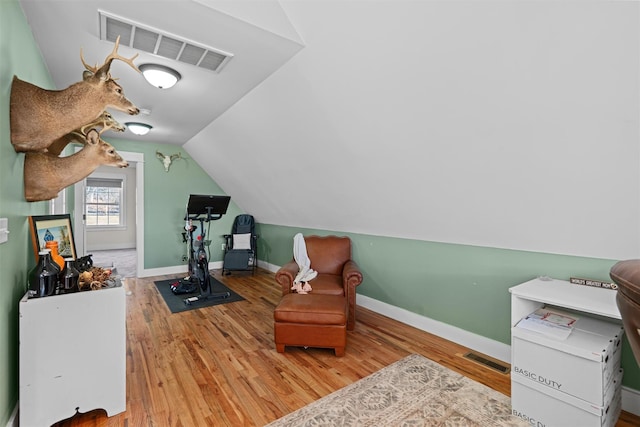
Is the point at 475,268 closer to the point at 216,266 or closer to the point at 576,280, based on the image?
the point at 576,280

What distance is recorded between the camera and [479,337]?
2789 mm

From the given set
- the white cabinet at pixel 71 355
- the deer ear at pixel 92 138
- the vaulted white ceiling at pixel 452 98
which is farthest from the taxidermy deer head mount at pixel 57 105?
the white cabinet at pixel 71 355

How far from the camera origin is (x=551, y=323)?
76.6 inches

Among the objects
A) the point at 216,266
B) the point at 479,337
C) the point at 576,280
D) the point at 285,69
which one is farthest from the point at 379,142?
the point at 216,266

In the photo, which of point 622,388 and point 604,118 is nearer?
point 604,118

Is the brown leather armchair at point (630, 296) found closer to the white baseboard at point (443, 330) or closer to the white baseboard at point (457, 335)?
the white baseboard at point (457, 335)

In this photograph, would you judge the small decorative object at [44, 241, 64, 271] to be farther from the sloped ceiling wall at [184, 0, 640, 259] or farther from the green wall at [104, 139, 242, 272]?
the green wall at [104, 139, 242, 272]

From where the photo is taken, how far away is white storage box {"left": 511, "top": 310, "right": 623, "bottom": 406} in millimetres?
1624

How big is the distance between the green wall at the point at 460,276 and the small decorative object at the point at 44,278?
3.04 m

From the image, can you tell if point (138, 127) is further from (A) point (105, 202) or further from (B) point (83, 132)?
(A) point (105, 202)

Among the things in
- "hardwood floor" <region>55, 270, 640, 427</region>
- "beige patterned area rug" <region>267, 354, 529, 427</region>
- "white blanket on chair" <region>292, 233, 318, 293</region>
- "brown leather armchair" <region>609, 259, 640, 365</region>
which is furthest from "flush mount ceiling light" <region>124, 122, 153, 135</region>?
"brown leather armchair" <region>609, 259, 640, 365</region>

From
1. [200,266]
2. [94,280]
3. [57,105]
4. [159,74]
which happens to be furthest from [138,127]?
[94,280]

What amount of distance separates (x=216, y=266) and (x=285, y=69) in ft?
15.3

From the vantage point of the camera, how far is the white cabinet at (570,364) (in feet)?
5.36
